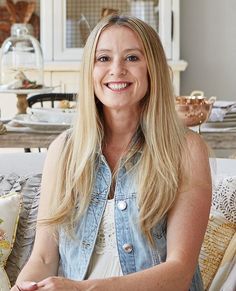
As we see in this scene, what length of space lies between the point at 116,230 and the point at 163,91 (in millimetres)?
310

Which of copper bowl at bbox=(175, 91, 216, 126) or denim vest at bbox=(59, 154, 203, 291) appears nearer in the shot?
denim vest at bbox=(59, 154, 203, 291)

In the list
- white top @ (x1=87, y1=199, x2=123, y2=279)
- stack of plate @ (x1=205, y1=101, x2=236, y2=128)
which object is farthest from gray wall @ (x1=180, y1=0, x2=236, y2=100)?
white top @ (x1=87, y1=199, x2=123, y2=279)

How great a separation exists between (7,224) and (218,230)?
515mm

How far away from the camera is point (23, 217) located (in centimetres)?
199

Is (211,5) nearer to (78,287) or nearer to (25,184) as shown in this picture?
(25,184)

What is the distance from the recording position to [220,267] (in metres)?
1.87

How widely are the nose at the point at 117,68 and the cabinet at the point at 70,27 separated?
309cm

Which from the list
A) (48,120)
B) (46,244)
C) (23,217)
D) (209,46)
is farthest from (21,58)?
(46,244)

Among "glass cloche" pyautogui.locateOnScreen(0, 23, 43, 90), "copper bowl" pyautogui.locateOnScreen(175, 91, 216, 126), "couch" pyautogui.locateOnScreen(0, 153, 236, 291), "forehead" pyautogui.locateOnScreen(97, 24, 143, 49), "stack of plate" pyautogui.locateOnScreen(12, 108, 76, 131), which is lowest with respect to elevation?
"couch" pyautogui.locateOnScreen(0, 153, 236, 291)

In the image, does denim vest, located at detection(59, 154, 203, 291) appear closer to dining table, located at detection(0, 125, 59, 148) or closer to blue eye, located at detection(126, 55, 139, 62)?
blue eye, located at detection(126, 55, 139, 62)

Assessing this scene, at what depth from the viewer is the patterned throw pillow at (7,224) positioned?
75.1 inches

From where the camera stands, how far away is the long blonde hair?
161cm

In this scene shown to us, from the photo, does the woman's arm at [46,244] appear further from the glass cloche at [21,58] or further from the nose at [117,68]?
the glass cloche at [21,58]

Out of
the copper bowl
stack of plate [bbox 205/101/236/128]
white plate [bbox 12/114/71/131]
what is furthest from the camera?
stack of plate [bbox 205/101/236/128]
